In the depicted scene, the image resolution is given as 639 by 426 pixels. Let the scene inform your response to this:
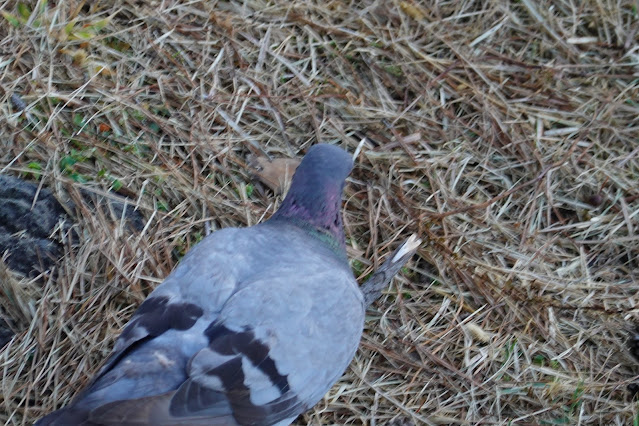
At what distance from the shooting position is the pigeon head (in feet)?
9.99

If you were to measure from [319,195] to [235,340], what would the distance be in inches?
32.8

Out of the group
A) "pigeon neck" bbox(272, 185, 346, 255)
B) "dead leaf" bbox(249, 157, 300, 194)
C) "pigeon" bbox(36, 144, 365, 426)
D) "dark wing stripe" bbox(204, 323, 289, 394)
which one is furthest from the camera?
"dead leaf" bbox(249, 157, 300, 194)

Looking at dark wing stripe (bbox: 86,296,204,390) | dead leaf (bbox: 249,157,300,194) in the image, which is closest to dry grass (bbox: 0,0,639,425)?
dead leaf (bbox: 249,157,300,194)

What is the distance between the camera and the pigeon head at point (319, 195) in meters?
3.04

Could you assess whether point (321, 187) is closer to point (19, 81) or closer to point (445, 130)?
point (445, 130)

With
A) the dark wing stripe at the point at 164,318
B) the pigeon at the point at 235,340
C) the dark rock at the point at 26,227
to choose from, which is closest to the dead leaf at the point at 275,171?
the pigeon at the point at 235,340

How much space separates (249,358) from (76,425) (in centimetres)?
53

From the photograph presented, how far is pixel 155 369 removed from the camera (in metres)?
2.32

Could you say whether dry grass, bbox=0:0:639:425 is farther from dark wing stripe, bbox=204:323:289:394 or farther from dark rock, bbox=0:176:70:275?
dark wing stripe, bbox=204:323:289:394

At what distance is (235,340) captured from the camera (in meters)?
2.40

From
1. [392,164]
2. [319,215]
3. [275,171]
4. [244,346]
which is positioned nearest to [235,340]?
[244,346]

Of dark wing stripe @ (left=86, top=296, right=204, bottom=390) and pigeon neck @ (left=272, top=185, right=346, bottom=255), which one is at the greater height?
dark wing stripe @ (left=86, top=296, right=204, bottom=390)

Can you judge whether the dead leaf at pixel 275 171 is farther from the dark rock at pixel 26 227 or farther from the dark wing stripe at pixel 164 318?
the dark wing stripe at pixel 164 318

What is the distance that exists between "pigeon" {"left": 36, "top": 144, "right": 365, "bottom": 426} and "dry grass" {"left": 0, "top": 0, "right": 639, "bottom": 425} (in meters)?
0.52
